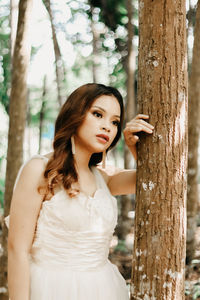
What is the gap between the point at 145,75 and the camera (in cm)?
184

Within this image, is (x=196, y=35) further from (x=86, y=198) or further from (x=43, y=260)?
(x=43, y=260)

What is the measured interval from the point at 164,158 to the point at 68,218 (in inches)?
25.8

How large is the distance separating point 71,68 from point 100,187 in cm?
1802

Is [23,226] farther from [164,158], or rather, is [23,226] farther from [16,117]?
[16,117]

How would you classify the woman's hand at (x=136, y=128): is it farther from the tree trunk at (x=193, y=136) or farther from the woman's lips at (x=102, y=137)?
the tree trunk at (x=193, y=136)

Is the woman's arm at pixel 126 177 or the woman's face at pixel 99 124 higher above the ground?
the woman's face at pixel 99 124

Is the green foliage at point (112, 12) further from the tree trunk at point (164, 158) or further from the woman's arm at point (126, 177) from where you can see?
the tree trunk at point (164, 158)

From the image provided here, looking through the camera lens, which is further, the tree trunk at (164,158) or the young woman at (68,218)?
the young woman at (68,218)

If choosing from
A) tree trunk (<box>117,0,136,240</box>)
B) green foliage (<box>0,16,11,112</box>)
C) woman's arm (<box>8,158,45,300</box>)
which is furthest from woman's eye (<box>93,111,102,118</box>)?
green foliage (<box>0,16,11,112</box>)

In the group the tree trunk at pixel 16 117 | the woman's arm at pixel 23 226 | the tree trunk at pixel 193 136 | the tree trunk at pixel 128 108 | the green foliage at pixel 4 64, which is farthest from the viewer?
the green foliage at pixel 4 64

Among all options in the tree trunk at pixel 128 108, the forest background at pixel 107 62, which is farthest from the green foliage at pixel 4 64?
the tree trunk at pixel 128 108

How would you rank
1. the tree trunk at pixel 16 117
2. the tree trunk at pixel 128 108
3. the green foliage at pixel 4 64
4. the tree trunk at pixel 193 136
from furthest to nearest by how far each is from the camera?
1. the green foliage at pixel 4 64
2. the tree trunk at pixel 128 108
3. the tree trunk at pixel 193 136
4. the tree trunk at pixel 16 117

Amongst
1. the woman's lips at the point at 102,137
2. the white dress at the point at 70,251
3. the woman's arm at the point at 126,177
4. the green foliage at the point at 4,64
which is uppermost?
the green foliage at the point at 4,64

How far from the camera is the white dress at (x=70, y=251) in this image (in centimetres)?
196
